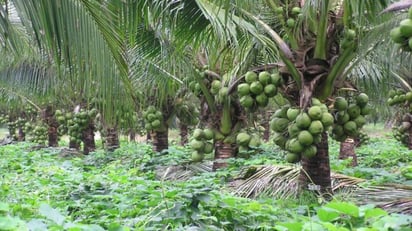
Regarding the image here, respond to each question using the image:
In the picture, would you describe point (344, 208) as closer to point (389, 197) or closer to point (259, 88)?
point (389, 197)

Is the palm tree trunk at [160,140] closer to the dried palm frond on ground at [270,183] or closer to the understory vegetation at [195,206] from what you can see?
the understory vegetation at [195,206]

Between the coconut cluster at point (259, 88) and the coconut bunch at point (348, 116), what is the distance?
1.90 feet

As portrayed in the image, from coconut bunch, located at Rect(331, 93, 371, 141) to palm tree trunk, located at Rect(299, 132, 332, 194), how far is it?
16cm

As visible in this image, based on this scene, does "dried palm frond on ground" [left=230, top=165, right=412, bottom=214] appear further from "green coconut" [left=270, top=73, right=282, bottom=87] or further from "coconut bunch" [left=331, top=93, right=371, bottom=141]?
"green coconut" [left=270, top=73, right=282, bottom=87]

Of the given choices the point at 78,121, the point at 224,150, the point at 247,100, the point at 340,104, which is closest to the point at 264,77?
the point at 247,100

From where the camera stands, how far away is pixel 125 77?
420cm

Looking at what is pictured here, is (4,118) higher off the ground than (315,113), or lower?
lower

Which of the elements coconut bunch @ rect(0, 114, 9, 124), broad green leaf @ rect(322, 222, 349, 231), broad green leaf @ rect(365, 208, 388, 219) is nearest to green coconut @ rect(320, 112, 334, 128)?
broad green leaf @ rect(365, 208, 388, 219)

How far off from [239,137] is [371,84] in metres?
1.85

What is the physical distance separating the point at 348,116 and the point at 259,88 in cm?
86

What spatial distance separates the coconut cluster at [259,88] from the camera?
4.92m

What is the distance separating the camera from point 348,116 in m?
4.90

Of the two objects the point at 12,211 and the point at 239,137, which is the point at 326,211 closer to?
the point at 12,211

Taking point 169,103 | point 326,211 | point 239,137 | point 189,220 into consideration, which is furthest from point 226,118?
point 326,211
